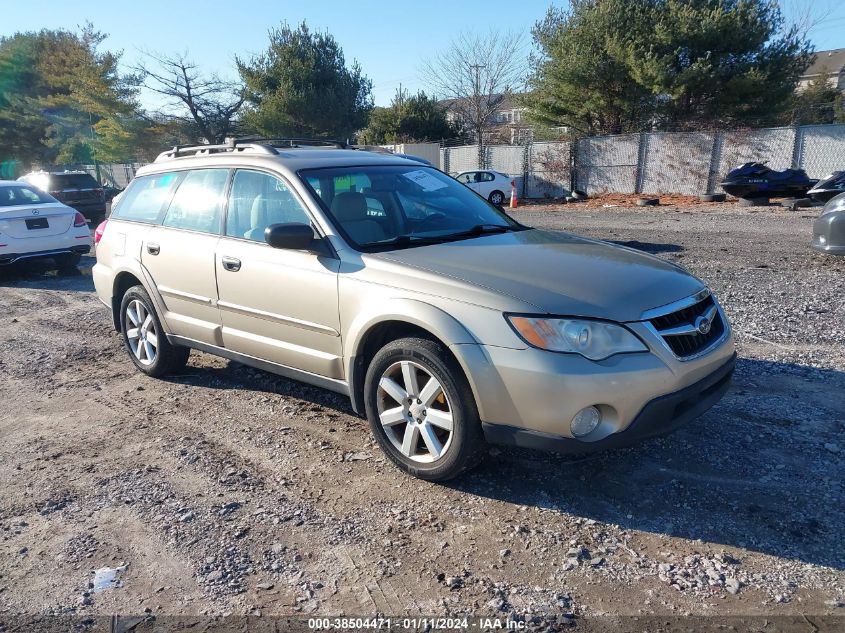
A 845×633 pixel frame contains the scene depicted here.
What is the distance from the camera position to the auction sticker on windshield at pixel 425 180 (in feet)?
15.9

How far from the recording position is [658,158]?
24219mm

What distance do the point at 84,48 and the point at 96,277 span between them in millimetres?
45388

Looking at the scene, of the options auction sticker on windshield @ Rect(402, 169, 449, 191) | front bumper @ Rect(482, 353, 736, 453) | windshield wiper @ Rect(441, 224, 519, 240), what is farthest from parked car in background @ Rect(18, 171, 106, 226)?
front bumper @ Rect(482, 353, 736, 453)

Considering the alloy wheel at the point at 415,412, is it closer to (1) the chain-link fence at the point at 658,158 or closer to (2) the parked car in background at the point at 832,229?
(2) the parked car in background at the point at 832,229

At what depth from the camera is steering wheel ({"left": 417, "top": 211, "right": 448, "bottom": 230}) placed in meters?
4.43

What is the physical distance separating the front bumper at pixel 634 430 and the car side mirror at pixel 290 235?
5.08 feet

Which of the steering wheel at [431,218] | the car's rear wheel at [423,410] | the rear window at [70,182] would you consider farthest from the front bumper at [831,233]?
the rear window at [70,182]

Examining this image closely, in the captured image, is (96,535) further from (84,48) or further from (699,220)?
(84,48)

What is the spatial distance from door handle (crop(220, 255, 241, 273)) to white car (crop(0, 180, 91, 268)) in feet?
24.7

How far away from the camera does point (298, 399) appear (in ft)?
16.6

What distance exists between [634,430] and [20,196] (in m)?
11.2

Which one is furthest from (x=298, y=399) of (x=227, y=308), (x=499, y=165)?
(x=499, y=165)

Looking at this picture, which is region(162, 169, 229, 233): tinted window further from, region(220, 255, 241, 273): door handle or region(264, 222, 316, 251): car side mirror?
region(264, 222, 316, 251): car side mirror

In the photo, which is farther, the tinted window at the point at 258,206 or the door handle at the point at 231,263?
the door handle at the point at 231,263
